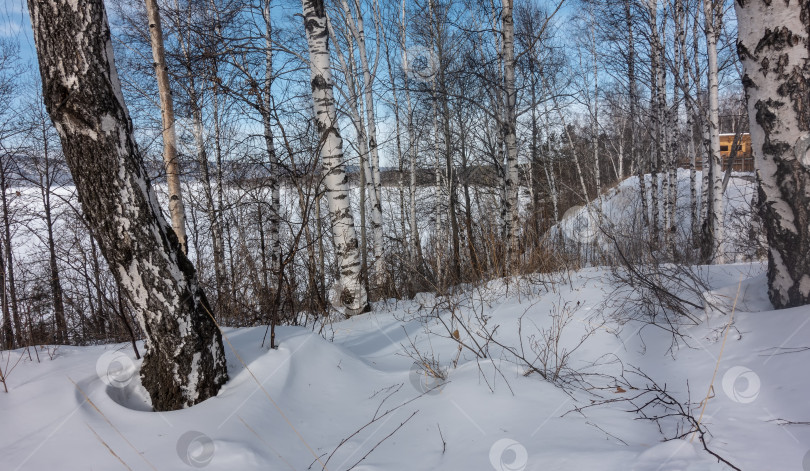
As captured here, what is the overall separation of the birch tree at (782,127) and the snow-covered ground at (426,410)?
34 centimetres

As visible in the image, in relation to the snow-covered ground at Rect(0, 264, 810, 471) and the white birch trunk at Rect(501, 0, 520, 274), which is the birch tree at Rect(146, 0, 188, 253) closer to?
the snow-covered ground at Rect(0, 264, 810, 471)

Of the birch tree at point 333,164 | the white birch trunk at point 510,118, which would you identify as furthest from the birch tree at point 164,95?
the white birch trunk at point 510,118

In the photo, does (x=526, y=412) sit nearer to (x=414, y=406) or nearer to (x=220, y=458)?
(x=414, y=406)

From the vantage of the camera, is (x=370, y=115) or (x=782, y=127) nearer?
(x=782, y=127)

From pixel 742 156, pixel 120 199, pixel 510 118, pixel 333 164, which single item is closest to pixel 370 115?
pixel 510 118

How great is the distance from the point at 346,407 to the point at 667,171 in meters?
10.8

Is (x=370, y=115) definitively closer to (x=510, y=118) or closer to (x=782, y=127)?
(x=510, y=118)

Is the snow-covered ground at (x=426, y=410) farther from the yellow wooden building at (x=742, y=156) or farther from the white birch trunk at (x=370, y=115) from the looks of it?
the yellow wooden building at (x=742, y=156)

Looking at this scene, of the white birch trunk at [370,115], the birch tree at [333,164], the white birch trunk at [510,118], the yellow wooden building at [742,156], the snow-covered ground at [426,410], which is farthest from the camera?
the yellow wooden building at [742,156]

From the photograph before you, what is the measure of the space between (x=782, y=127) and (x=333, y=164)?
3.77 metres

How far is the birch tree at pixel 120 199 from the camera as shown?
166 cm

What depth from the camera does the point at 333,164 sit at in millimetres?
4461

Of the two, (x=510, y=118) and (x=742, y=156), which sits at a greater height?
(x=510, y=118)

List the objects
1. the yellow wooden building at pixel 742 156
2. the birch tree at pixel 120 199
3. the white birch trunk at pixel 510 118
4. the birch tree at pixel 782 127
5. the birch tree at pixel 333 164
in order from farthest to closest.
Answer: the yellow wooden building at pixel 742 156, the white birch trunk at pixel 510 118, the birch tree at pixel 333 164, the birch tree at pixel 782 127, the birch tree at pixel 120 199
